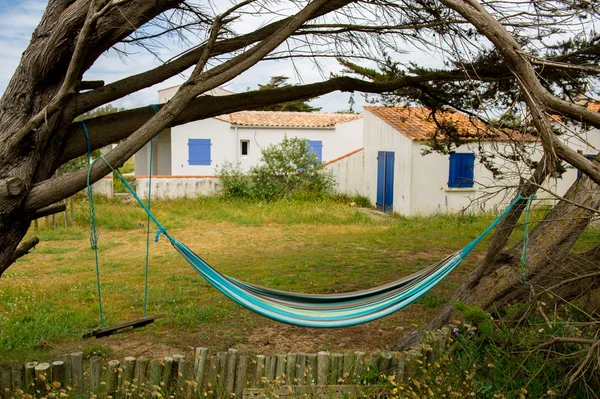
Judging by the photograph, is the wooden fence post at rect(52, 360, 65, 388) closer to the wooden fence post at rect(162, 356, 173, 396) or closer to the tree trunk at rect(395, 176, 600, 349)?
the wooden fence post at rect(162, 356, 173, 396)

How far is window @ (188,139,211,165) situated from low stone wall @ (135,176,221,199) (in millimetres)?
2236

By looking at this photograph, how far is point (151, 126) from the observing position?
3.11 metres

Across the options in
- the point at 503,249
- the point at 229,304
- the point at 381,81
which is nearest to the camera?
the point at 503,249

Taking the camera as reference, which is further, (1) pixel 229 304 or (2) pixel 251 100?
(1) pixel 229 304

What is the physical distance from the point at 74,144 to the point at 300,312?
6.05ft

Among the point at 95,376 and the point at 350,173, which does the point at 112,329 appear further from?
the point at 350,173

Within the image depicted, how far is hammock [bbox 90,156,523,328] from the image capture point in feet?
10.6

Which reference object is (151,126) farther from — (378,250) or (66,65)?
(378,250)

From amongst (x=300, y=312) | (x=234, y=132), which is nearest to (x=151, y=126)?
(x=300, y=312)

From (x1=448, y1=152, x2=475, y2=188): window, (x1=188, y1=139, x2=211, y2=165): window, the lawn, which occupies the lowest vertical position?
the lawn

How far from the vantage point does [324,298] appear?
355 centimetres

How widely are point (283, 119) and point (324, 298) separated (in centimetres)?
1420

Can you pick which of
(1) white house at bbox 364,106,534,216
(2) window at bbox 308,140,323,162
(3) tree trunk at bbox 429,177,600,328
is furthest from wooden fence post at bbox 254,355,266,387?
(2) window at bbox 308,140,323,162

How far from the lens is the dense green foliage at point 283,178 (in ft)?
44.4
